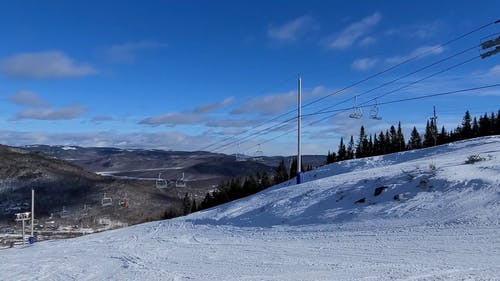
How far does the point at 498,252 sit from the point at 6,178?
204 m

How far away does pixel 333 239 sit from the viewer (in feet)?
49.6

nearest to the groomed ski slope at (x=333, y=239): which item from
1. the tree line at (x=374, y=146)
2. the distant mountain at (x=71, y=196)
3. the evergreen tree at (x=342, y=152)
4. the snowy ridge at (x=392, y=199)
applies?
the snowy ridge at (x=392, y=199)

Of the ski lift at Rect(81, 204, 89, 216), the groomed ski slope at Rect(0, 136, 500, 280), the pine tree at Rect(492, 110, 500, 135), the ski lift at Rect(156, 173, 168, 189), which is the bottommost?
the ski lift at Rect(81, 204, 89, 216)

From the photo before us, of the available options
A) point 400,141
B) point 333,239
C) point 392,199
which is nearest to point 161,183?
point 392,199

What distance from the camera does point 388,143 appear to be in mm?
90500

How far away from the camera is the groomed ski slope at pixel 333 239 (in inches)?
435

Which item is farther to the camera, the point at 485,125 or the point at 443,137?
the point at 443,137

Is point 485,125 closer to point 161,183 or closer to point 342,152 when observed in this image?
point 342,152

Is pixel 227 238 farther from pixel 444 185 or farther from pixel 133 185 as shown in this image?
pixel 133 185

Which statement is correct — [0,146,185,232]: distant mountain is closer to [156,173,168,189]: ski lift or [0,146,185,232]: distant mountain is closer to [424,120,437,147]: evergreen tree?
[424,120,437,147]: evergreen tree

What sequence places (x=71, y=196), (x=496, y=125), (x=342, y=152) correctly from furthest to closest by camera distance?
(x=71, y=196) < (x=342, y=152) < (x=496, y=125)

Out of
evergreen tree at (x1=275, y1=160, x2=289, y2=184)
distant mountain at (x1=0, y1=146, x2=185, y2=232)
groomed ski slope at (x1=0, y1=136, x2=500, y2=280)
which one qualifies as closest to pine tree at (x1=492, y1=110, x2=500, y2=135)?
evergreen tree at (x1=275, y1=160, x2=289, y2=184)

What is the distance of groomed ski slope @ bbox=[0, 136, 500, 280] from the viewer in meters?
11.0

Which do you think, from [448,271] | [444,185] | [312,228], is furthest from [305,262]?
[444,185]
